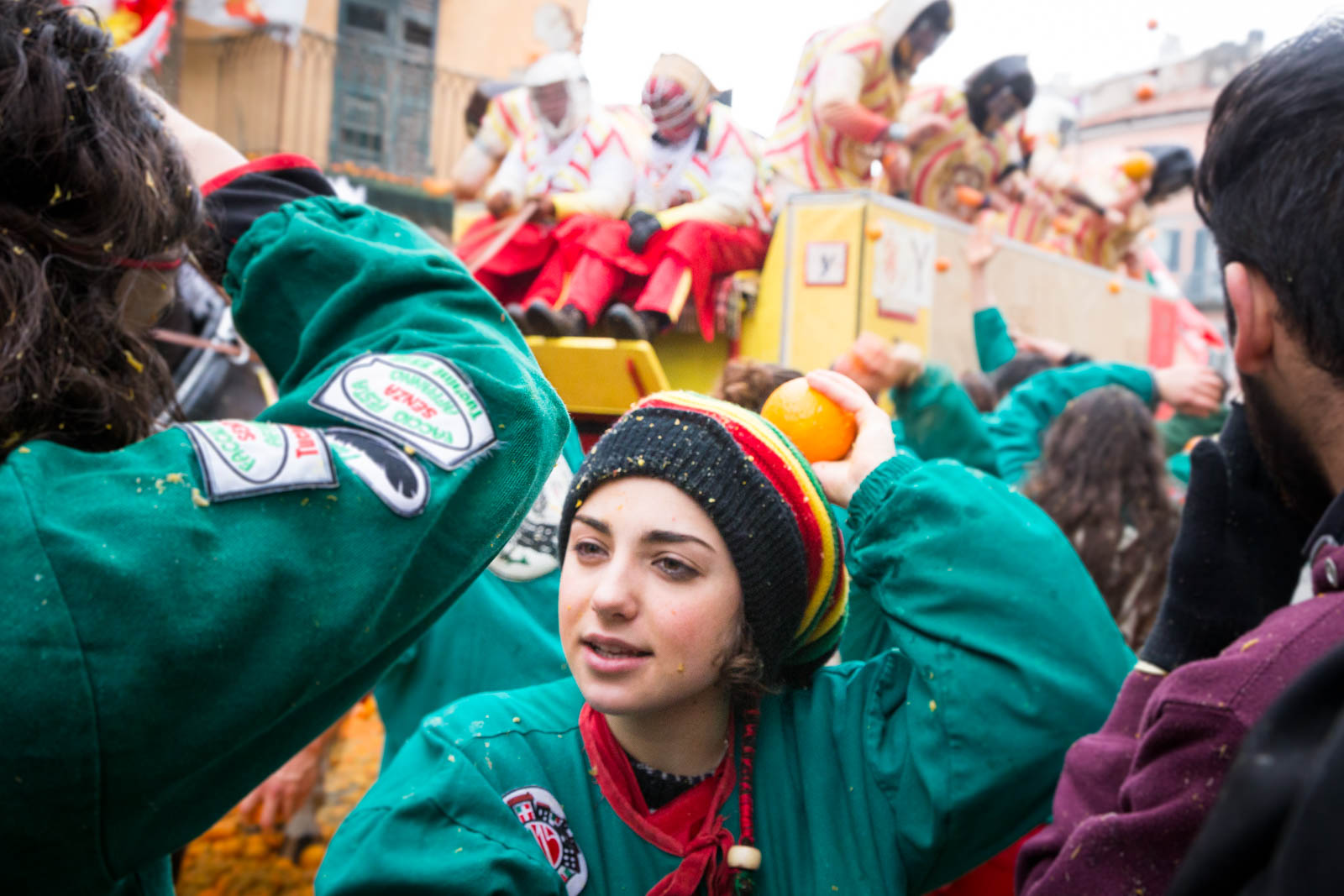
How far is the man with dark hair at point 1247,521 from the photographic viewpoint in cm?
85

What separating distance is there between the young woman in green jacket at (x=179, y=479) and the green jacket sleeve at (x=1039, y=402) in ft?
9.44

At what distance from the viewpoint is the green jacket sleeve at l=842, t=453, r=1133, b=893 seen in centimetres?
135

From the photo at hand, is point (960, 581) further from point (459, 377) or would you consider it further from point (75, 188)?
point (75, 188)

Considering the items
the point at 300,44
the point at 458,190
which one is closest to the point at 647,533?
the point at 458,190

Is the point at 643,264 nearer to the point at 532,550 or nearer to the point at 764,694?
the point at 532,550

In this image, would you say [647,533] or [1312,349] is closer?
[1312,349]

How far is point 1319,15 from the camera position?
1.13 metres

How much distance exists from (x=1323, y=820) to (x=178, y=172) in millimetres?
1163

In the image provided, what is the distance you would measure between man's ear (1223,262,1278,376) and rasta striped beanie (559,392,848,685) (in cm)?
57

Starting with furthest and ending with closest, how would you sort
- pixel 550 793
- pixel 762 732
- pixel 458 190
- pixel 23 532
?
1. pixel 458 190
2. pixel 762 732
3. pixel 550 793
4. pixel 23 532

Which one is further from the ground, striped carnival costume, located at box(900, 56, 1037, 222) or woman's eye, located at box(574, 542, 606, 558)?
striped carnival costume, located at box(900, 56, 1037, 222)

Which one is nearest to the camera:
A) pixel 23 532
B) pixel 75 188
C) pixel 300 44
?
pixel 23 532

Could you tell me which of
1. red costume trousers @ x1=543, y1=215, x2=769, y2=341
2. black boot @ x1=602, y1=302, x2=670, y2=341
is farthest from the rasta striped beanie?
black boot @ x1=602, y1=302, x2=670, y2=341

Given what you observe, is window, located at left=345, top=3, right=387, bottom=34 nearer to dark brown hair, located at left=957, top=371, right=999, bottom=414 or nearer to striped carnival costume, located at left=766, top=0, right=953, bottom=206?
striped carnival costume, located at left=766, top=0, right=953, bottom=206
